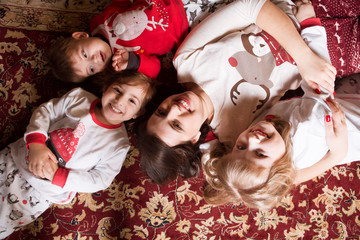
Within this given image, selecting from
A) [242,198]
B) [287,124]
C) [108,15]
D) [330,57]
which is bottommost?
[242,198]

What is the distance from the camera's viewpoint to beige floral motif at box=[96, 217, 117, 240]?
1256 millimetres

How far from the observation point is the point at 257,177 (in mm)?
964

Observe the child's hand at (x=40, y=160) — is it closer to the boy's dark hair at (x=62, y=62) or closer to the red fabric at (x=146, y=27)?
the boy's dark hair at (x=62, y=62)

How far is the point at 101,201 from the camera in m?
1.29

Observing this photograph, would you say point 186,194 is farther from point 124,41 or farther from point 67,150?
point 124,41

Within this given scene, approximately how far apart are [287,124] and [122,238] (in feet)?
3.00

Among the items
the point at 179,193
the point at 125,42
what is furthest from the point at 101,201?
the point at 125,42

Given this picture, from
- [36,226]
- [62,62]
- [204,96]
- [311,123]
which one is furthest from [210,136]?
[36,226]

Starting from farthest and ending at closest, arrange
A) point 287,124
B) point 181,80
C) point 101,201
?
point 101,201, point 181,80, point 287,124

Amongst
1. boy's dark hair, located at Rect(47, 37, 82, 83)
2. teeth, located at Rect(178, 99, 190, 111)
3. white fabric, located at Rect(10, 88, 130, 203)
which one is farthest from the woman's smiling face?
boy's dark hair, located at Rect(47, 37, 82, 83)

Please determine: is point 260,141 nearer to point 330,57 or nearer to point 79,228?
point 330,57

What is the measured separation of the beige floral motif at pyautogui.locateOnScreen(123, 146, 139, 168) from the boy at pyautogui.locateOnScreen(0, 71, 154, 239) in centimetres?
13

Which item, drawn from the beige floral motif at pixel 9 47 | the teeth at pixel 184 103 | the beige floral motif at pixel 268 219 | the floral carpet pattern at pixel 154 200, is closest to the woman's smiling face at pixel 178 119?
the teeth at pixel 184 103

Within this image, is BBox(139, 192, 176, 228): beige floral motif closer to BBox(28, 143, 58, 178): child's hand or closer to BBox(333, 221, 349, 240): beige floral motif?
BBox(28, 143, 58, 178): child's hand
